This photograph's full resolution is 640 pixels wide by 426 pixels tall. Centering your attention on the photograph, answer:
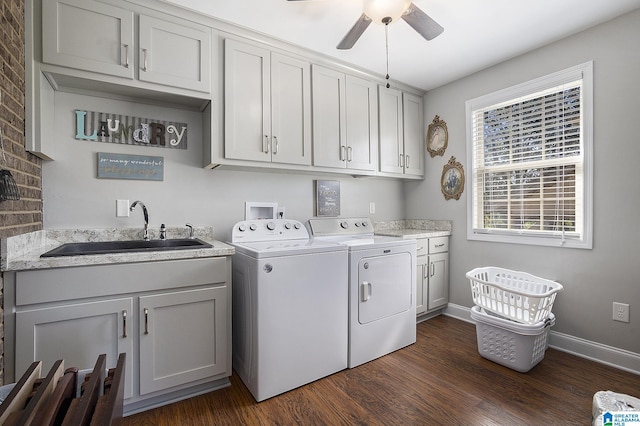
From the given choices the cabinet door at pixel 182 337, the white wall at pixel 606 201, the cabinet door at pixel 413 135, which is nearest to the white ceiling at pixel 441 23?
the white wall at pixel 606 201

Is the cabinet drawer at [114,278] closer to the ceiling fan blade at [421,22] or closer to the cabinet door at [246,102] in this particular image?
the cabinet door at [246,102]

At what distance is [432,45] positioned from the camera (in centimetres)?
249

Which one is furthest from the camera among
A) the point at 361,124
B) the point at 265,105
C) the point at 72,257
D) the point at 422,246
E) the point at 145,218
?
the point at 422,246

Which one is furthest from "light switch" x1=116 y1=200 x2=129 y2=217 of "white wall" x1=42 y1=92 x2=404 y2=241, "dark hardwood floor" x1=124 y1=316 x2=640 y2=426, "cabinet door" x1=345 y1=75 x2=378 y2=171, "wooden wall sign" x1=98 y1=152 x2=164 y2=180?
"cabinet door" x1=345 y1=75 x2=378 y2=171

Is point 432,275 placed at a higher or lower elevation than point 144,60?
lower

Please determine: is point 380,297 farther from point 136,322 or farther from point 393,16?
point 393,16

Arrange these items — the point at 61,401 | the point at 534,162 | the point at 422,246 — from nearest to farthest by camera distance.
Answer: the point at 61,401
the point at 534,162
the point at 422,246

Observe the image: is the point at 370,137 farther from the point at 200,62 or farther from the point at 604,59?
the point at 604,59

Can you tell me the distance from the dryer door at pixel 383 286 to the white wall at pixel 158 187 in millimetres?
895

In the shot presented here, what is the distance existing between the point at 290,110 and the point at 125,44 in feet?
3.77

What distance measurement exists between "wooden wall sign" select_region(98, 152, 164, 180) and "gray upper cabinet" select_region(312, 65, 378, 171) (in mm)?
1230

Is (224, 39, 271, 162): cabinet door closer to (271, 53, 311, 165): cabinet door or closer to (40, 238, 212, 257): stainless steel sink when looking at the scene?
(271, 53, 311, 165): cabinet door

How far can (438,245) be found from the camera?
3166 millimetres

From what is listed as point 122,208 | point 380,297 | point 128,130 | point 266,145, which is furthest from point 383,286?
point 128,130
